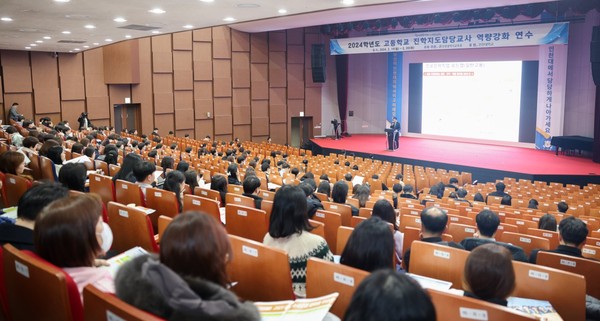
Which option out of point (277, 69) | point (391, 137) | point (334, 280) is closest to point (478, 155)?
point (391, 137)

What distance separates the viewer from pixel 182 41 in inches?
810

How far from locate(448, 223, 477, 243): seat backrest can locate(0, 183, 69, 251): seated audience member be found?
371 cm

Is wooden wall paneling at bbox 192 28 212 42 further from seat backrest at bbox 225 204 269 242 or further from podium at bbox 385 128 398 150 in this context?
seat backrest at bbox 225 204 269 242

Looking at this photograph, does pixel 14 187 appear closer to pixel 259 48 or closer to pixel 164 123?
pixel 164 123

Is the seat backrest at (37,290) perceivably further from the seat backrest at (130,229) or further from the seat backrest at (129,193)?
the seat backrest at (129,193)

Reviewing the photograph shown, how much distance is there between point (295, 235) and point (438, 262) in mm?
957

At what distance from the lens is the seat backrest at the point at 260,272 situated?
2715 millimetres

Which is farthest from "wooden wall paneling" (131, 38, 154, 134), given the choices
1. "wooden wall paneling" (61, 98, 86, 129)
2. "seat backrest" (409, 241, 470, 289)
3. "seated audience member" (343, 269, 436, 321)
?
"seated audience member" (343, 269, 436, 321)

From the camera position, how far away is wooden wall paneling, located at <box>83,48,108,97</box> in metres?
18.7

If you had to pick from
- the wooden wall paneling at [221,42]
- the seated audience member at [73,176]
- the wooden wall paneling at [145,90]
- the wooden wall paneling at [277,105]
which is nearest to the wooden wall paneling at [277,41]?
the wooden wall paneling at [277,105]

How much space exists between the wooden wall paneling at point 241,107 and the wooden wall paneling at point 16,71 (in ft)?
25.8

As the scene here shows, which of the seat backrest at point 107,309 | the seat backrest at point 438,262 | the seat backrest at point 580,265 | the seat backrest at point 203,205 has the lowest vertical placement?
the seat backrest at point 580,265

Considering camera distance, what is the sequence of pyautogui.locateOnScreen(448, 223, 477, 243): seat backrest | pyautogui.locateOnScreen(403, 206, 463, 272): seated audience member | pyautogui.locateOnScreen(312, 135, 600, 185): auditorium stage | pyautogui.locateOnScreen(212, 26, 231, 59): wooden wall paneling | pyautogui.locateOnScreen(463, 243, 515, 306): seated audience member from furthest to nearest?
1. pyautogui.locateOnScreen(212, 26, 231, 59): wooden wall paneling
2. pyautogui.locateOnScreen(312, 135, 600, 185): auditorium stage
3. pyautogui.locateOnScreen(448, 223, 477, 243): seat backrest
4. pyautogui.locateOnScreen(403, 206, 463, 272): seated audience member
5. pyautogui.locateOnScreen(463, 243, 515, 306): seated audience member

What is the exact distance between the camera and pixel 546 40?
608 inches
